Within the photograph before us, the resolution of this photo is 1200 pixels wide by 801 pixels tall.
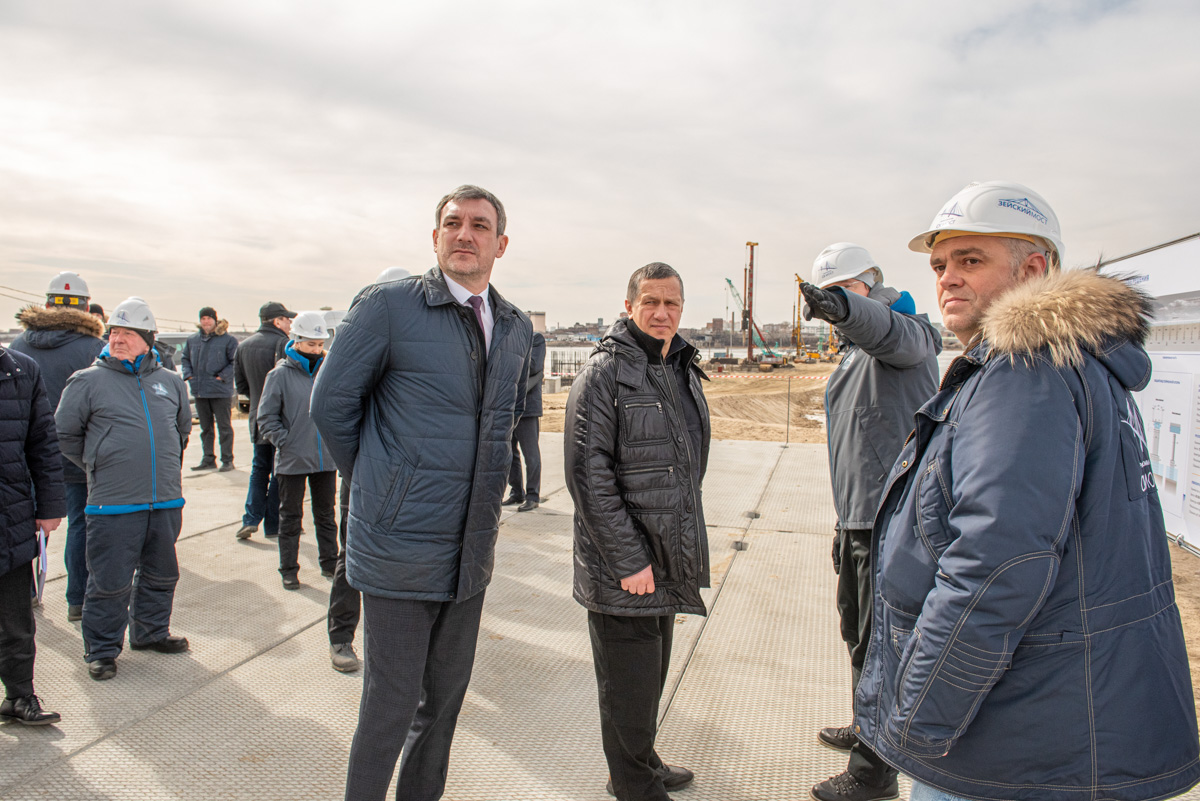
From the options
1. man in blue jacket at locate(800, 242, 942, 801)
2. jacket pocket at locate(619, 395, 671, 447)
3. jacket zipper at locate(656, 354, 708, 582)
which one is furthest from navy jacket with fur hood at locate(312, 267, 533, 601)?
man in blue jacket at locate(800, 242, 942, 801)

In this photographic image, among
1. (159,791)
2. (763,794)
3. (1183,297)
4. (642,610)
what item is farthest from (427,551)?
(1183,297)

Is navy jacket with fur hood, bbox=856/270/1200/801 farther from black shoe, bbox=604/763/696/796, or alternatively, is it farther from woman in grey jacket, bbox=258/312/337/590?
woman in grey jacket, bbox=258/312/337/590

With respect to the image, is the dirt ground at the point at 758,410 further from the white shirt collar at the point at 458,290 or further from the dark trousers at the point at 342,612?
the white shirt collar at the point at 458,290

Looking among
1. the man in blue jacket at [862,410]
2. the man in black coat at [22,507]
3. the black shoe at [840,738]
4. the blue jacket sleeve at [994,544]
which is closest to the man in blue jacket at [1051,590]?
the blue jacket sleeve at [994,544]

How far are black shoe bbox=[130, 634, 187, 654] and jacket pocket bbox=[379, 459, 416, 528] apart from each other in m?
2.15

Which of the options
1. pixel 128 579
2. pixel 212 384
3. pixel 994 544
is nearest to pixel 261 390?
pixel 212 384

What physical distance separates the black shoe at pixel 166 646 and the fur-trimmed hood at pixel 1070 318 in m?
3.73

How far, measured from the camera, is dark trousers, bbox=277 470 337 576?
4344 millimetres

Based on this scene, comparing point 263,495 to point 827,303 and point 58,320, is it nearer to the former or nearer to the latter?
point 58,320

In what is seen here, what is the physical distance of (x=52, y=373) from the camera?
4320mm

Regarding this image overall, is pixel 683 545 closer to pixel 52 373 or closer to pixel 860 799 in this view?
pixel 860 799

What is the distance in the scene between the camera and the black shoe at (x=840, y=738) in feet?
8.79

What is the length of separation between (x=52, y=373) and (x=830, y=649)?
4.99 meters

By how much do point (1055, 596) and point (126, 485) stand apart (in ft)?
12.3
